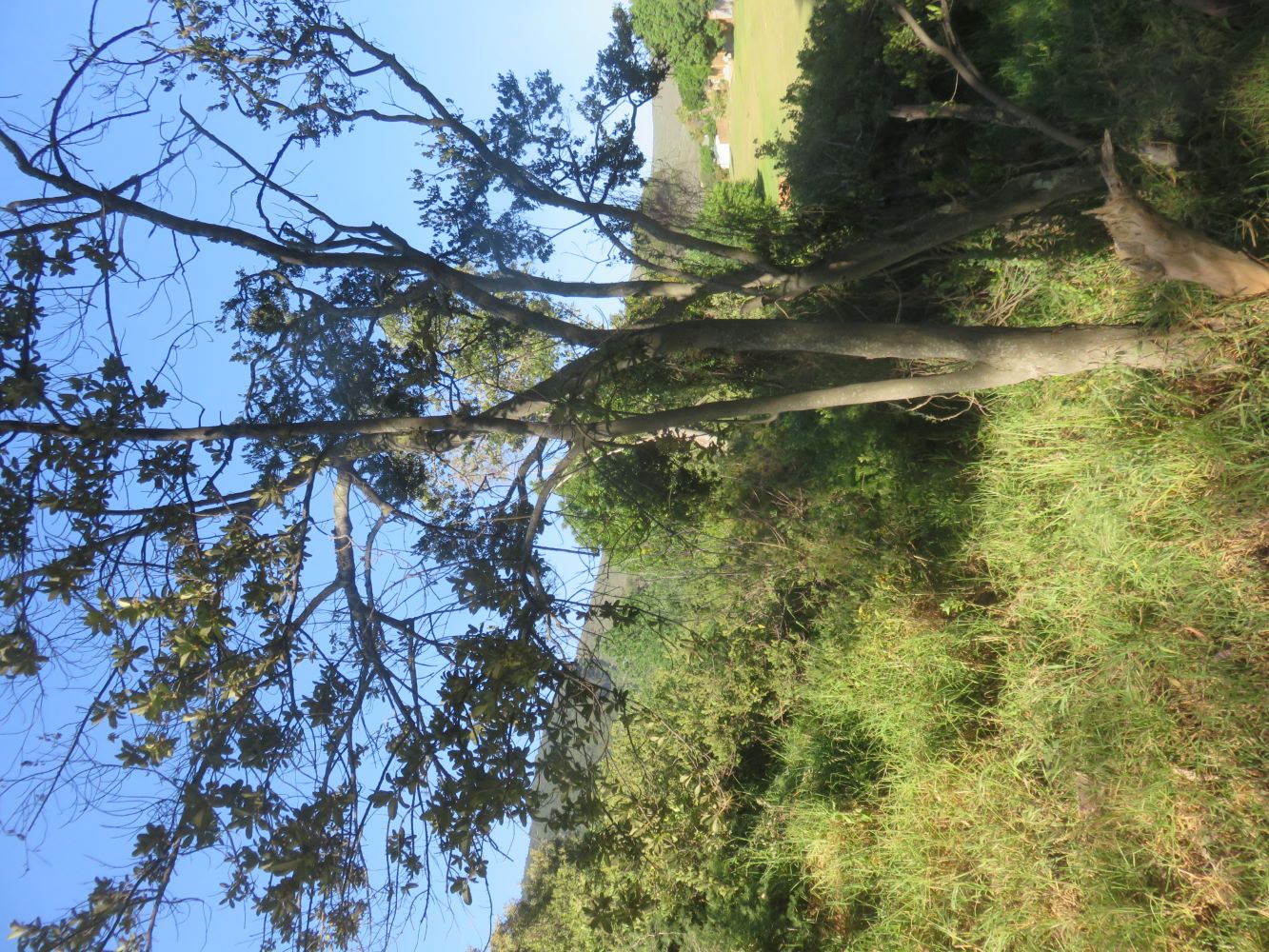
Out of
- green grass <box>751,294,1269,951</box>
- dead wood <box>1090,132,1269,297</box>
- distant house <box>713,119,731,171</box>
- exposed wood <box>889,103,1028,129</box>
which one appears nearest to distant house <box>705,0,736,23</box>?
distant house <box>713,119,731,171</box>

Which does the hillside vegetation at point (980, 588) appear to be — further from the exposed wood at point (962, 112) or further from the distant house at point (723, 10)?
the distant house at point (723, 10)

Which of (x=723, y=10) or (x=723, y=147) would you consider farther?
(x=723, y=147)

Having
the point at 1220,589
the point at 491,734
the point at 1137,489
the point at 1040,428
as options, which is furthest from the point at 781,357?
the point at 491,734

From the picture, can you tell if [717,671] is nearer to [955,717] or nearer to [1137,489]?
[955,717]

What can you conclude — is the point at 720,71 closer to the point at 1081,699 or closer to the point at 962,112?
the point at 962,112

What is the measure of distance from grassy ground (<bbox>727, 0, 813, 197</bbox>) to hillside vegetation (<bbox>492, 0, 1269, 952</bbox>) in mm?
6105

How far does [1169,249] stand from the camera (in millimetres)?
4180

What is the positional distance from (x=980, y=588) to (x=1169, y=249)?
4071 mm

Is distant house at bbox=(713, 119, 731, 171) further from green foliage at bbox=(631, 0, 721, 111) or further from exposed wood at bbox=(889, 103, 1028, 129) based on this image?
exposed wood at bbox=(889, 103, 1028, 129)

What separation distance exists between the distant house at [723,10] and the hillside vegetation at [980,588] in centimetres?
1541

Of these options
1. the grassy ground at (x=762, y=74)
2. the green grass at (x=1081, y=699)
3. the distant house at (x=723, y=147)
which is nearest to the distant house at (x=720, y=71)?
the distant house at (x=723, y=147)

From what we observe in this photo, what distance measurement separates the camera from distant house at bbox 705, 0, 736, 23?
2288cm

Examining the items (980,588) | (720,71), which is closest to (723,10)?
(720,71)

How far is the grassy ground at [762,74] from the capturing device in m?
15.0
